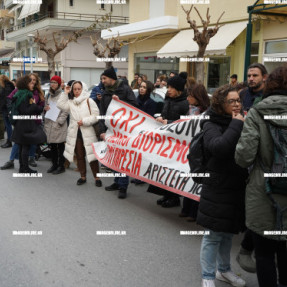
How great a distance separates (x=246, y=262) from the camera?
3.84 m

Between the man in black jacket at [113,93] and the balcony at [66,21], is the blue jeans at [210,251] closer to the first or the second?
the man in black jacket at [113,93]

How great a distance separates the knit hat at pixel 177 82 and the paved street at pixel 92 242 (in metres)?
1.75

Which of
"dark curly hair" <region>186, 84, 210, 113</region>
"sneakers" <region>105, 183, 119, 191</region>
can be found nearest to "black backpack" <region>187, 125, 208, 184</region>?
"dark curly hair" <region>186, 84, 210, 113</region>

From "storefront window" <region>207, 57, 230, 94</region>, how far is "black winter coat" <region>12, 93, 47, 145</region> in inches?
392

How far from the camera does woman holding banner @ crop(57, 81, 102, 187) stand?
7.11 metres

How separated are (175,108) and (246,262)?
2605mm

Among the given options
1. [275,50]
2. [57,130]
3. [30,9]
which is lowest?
[57,130]

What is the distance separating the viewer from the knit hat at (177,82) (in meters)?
5.74

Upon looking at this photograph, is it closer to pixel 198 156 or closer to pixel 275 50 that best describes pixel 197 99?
pixel 198 156

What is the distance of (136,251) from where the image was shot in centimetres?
446

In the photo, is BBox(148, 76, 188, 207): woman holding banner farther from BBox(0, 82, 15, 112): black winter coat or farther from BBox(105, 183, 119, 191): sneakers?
BBox(0, 82, 15, 112): black winter coat

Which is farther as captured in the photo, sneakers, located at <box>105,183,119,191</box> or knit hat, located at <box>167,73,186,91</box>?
sneakers, located at <box>105,183,119,191</box>

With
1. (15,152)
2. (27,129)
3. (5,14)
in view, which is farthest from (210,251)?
(5,14)

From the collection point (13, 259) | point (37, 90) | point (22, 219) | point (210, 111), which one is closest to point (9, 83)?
point (37, 90)
